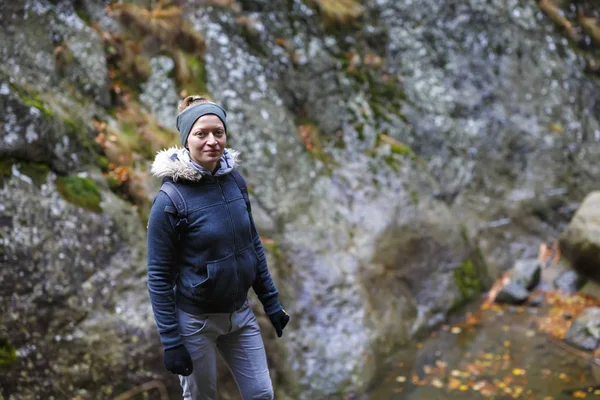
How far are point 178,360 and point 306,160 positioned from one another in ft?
15.5

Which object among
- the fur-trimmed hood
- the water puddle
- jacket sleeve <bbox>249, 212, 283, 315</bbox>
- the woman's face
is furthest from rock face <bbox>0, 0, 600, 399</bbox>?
the woman's face

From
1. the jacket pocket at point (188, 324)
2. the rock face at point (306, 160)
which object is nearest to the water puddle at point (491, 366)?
the rock face at point (306, 160)

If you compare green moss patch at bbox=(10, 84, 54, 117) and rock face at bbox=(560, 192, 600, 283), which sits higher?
Result: green moss patch at bbox=(10, 84, 54, 117)

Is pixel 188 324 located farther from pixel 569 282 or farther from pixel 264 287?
pixel 569 282

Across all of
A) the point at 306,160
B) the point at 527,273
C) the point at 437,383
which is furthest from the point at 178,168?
the point at 527,273

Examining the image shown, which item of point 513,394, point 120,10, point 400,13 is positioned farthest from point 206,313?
point 400,13

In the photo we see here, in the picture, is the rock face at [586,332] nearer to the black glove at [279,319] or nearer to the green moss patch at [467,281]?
the green moss patch at [467,281]

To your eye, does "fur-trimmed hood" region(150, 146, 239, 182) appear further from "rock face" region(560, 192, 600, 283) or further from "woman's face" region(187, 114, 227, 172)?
"rock face" region(560, 192, 600, 283)

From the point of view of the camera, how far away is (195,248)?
9.73 feet

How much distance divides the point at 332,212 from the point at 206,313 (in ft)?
13.5

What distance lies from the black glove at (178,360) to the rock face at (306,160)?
1.91m

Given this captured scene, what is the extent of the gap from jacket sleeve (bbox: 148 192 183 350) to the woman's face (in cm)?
32

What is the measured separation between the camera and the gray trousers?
301 centimetres

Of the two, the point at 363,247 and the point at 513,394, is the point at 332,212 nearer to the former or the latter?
the point at 363,247
